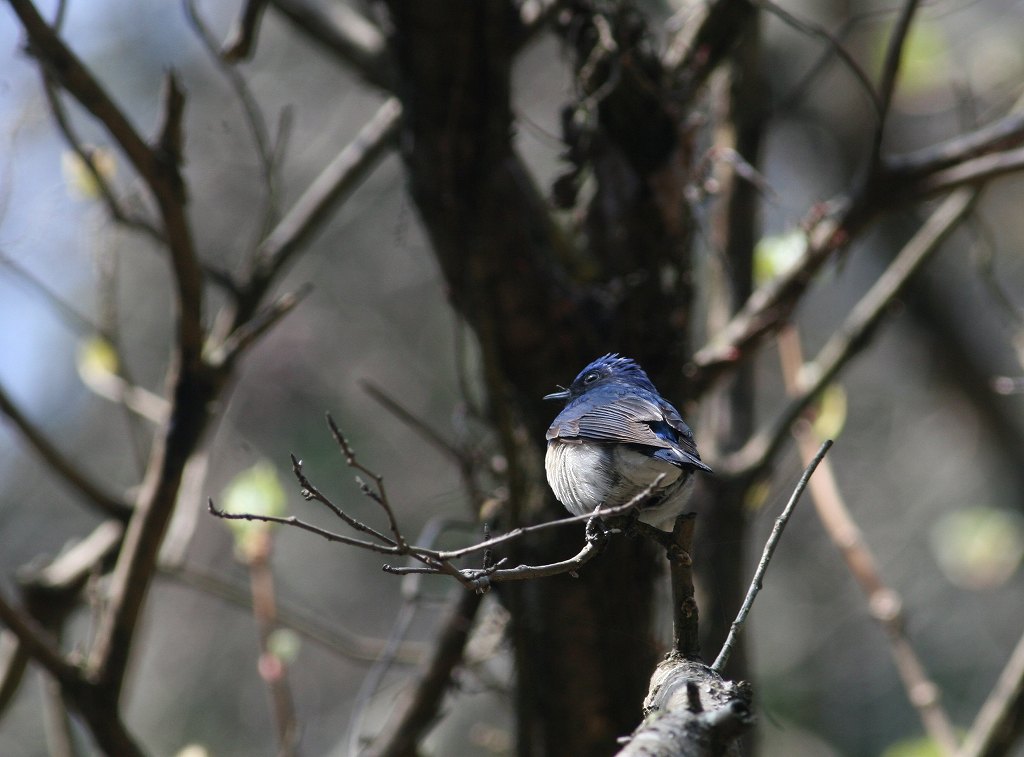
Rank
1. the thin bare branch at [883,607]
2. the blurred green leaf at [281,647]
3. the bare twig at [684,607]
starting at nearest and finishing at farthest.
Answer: the bare twig at [684,607] < the blurred green leaf at [281,647] < the thin bare branch at [883,607]

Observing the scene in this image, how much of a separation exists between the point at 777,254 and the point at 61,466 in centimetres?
270

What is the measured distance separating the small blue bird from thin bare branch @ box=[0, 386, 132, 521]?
178 centimetres

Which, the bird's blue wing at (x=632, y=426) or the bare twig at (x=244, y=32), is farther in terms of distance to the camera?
the bare twig at (x=244, y=32)

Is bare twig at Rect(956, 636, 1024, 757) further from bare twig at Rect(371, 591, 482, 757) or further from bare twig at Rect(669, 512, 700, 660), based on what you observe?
bare twig at Rect(669, 512, 700, 660)

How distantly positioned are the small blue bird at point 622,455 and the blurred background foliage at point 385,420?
5.34 m

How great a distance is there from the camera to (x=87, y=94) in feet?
9.52

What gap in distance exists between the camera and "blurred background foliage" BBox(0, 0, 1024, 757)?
8234mm

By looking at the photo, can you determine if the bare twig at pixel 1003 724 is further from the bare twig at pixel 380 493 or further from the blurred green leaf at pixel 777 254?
the bare twig at pixel 380 493

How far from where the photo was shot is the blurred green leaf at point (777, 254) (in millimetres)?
3834

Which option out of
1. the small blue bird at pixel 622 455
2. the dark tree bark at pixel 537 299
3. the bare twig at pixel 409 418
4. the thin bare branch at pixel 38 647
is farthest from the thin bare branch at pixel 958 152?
the thin bare branch at pixel 38 647

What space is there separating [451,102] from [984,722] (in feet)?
9.15

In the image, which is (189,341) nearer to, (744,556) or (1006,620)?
(744,556)

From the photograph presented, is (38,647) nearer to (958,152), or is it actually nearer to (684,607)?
(684,607)

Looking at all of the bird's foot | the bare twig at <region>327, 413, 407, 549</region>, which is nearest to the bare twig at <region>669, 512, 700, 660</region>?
the bird's foot
